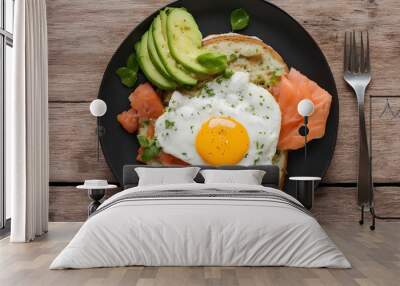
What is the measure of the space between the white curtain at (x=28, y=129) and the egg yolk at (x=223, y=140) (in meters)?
1.49

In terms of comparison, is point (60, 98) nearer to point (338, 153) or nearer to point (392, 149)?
point (338, 153)

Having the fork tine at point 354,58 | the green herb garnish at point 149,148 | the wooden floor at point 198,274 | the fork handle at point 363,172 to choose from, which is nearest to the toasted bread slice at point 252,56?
the fork tine at point 354,58

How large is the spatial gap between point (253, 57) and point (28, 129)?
2317 millimetres

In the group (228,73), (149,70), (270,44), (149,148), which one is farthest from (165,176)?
(270,44)

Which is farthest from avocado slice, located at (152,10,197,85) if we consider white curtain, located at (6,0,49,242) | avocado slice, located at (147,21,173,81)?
white curtain, located at (6,0,49,242)

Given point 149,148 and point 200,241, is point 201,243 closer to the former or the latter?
point 200,241

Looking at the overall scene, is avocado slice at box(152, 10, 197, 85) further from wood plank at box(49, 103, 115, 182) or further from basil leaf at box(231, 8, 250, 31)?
wood plank at box(49, 103, 115, 182)

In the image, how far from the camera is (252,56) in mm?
Answer: 6133

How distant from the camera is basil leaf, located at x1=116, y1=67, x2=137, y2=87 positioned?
6.14m

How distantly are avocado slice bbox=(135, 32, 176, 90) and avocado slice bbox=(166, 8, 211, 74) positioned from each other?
0.78 feet

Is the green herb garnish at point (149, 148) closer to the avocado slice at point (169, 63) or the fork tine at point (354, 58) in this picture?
the avocado slice at point (169, 63)

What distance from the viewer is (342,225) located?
240 inches

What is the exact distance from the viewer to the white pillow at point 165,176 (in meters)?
5.58

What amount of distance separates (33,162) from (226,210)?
2.00 m
